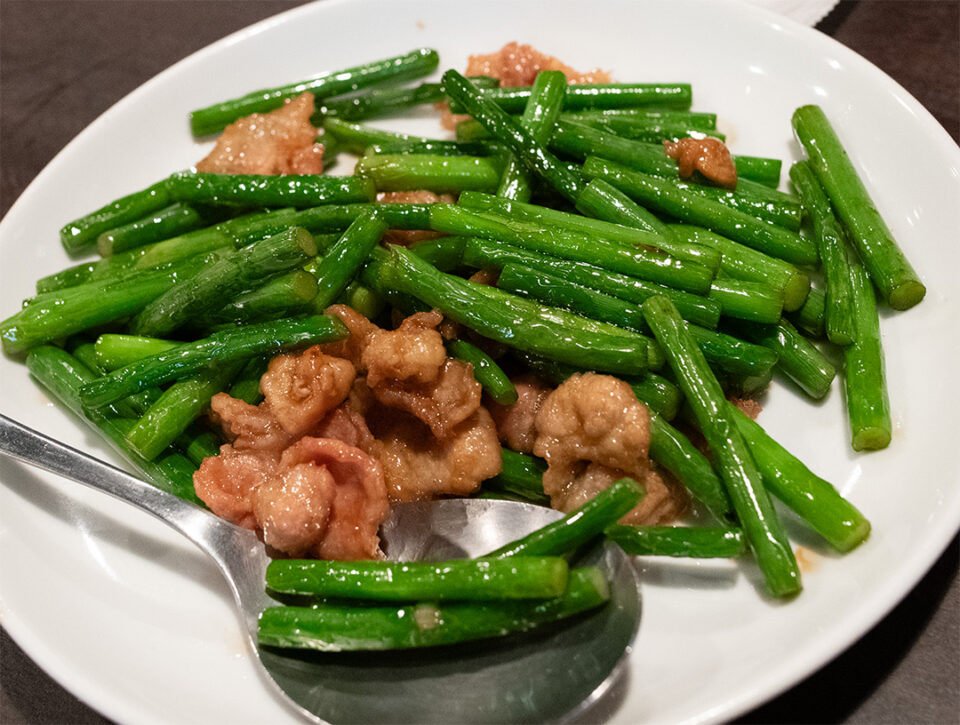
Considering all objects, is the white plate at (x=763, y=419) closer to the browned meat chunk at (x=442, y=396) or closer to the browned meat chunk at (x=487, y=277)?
the browned meat chunk at (x=442, y=396)

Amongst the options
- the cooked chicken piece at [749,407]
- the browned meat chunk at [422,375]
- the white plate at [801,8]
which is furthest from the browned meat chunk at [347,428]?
the white plate at [801,8]

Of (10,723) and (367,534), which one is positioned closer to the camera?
→ (367,534)

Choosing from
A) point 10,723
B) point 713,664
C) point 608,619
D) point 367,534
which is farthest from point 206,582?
point 713,664

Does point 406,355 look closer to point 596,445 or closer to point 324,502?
point 324,502

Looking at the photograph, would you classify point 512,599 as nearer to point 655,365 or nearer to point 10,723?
point 655,365

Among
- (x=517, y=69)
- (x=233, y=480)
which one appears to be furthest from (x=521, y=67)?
(x=233, y=480)

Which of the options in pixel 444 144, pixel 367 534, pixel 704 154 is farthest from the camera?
pixel 444 144
